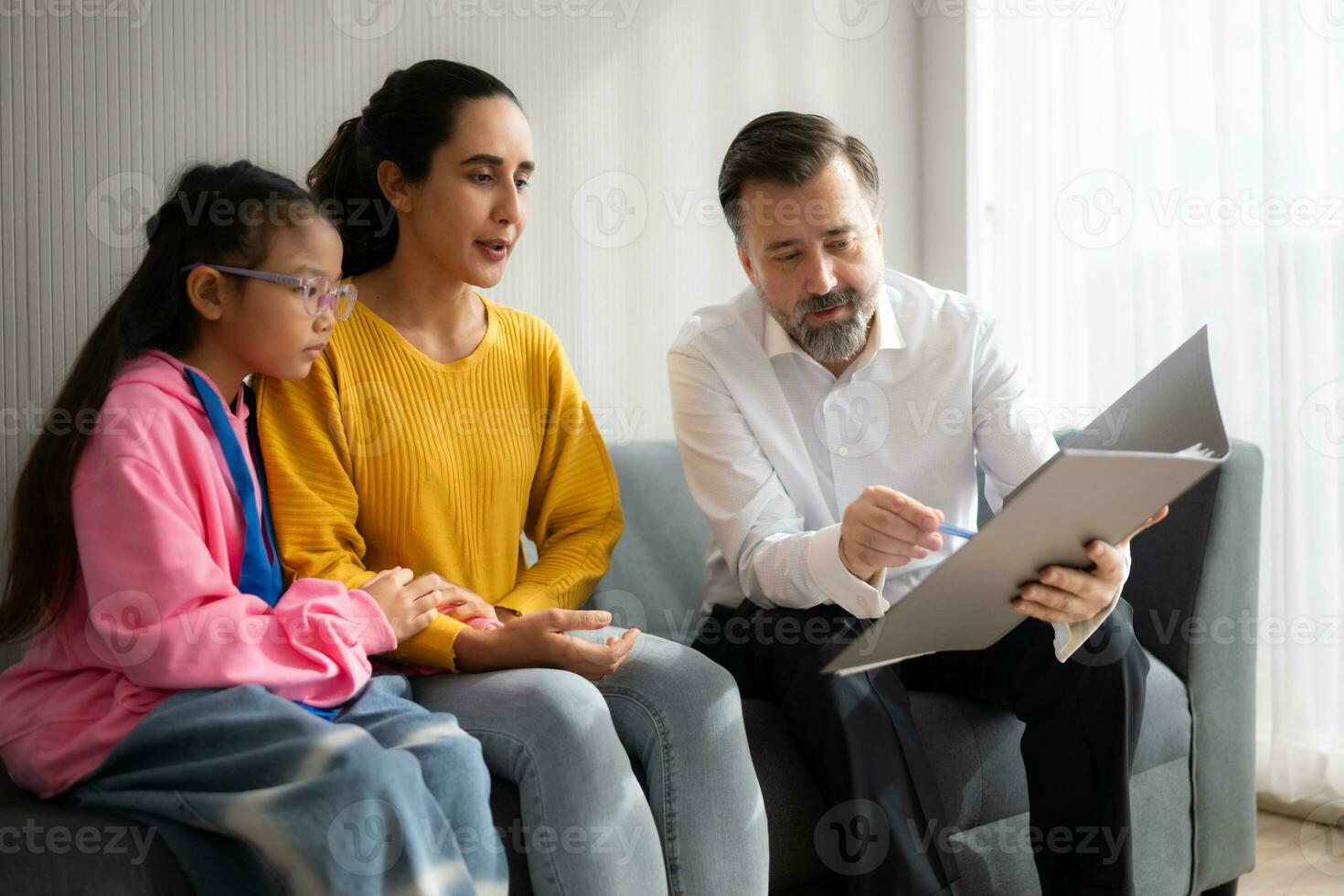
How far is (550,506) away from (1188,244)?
154 centimetres

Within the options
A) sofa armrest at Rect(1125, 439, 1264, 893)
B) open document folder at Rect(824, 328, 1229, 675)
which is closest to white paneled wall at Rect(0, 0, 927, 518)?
sofa armrest at Rect(1125, 439, 1264, 893)

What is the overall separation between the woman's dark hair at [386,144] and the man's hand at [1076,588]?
0.93 meters

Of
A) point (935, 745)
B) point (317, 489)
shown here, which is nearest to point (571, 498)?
point (317, 489)

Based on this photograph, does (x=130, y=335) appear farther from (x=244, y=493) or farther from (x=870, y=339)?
(x=870, y=339)

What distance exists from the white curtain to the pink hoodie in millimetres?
1893

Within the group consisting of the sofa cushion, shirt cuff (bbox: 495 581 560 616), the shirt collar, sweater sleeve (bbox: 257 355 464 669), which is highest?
the shirt collar

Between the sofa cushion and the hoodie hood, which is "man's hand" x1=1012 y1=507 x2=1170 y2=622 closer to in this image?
the sofa cushion

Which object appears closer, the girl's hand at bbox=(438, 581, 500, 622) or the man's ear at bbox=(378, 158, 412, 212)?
the girl's hand at bbox=(438, 581, 500, 622)

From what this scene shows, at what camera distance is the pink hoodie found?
1143 millimetres

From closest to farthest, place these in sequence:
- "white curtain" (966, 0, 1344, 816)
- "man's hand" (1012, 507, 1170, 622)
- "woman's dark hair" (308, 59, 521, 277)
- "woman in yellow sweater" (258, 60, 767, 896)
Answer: "woman in yellow sweater" (258, 60, 767, 896) < "man's hand" (1012, 507, 1170, 622) < "woman's dark hair" (308, 59, 521, 277) < "white curtain" (966, 0, 1344, 816)

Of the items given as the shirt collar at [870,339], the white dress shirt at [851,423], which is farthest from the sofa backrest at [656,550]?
the shirt collar at [870,339]

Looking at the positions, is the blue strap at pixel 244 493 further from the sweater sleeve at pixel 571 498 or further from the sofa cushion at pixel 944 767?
the sofa cushion at pixel 944 767

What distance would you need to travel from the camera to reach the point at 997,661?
1.64 m

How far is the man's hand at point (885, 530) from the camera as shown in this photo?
54.1 inches
